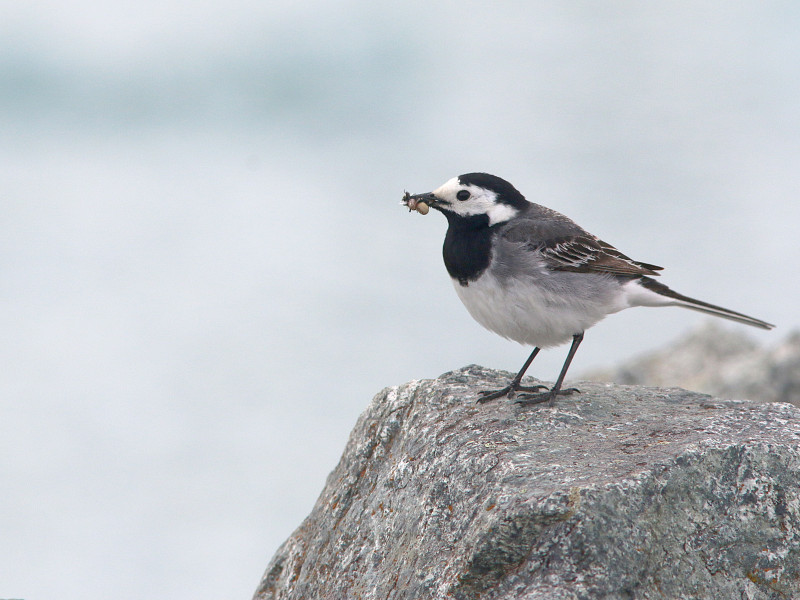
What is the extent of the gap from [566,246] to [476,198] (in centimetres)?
78

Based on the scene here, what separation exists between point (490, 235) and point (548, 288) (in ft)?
2.02

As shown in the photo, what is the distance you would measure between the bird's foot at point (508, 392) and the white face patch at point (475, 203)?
52.0 inches

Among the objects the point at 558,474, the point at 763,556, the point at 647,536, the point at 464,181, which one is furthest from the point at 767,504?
the point at 464,181

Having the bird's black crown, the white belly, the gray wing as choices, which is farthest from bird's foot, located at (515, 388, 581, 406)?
the bird's black crown

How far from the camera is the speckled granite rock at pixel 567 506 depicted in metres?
4.02

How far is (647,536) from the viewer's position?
4043 mm

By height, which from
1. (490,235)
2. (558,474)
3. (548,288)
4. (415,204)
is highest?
(415,204)

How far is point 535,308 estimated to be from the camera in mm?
6328

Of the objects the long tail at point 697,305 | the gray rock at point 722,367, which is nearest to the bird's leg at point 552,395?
the long tail at point 697,305

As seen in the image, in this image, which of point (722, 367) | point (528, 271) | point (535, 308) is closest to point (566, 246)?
point (528, 271)

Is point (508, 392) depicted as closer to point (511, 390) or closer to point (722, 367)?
point (511, 390)

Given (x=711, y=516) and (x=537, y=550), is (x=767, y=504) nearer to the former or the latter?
(x=711, y=516)

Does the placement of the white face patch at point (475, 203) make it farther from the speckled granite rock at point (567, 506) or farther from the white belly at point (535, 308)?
the speckled granite rock at point (567, 506)

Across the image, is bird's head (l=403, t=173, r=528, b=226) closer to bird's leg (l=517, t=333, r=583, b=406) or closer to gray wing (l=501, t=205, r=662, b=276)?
gray wing (l=501, t=205, r=662, b=276)
